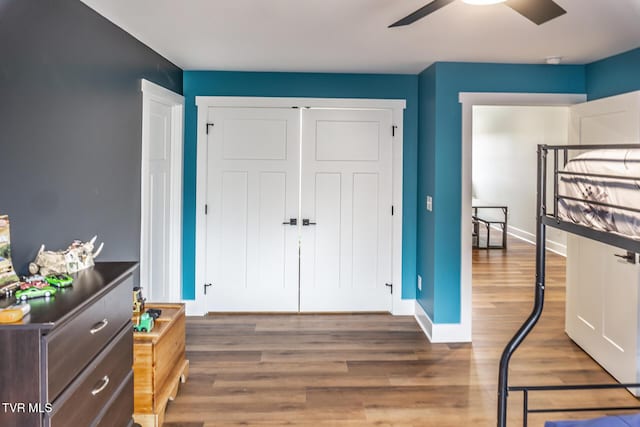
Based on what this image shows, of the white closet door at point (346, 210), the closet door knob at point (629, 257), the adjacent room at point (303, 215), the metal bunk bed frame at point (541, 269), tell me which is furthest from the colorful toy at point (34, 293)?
the closet door knob at point (629, 257)

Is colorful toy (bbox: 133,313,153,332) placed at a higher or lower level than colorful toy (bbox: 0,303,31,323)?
lower

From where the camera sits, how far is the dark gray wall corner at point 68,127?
1914mm

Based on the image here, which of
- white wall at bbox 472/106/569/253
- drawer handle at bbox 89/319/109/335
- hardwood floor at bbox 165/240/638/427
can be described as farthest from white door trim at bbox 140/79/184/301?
white wall at bbox 472/106/569/253

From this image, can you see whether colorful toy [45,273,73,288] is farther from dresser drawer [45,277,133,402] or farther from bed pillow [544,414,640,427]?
bed pillow [544,414,640,427]

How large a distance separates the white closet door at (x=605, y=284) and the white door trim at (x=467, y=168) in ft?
0.74

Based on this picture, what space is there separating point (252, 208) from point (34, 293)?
2798 mm

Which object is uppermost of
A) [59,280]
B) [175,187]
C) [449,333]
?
[175,187]

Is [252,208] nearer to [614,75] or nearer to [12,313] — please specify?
[12,313]

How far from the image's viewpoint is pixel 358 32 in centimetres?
297

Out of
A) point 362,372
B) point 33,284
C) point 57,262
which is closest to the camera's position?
point 33,284

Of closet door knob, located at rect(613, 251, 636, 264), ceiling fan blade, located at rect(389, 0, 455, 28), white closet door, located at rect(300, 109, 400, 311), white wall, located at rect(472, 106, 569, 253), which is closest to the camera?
ceiling fan blade, located at rect(389, 0, 455, 28)

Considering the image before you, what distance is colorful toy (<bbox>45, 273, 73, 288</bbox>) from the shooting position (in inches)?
68.1

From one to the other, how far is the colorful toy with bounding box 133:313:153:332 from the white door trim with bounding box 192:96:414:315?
1.77 meters

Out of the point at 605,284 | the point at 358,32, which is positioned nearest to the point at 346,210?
the point at 358,32
